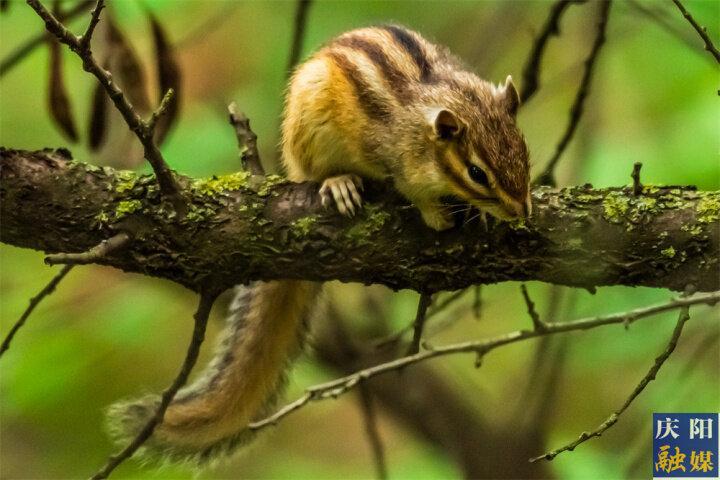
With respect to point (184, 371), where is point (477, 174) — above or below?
above

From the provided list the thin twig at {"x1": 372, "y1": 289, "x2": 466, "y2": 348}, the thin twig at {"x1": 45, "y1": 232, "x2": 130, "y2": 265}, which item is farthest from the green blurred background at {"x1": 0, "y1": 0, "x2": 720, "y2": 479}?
the thin twig at {"x1": 45, "y1": 232, "x2": 130, "y2": 265}

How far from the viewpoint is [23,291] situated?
3109 mm

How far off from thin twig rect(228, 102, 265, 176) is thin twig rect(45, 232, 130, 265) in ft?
1.54

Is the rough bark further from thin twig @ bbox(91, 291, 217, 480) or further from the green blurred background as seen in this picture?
the green blurred background

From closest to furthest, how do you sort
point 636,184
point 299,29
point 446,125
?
point 636,184, point 446,125, point 299,29

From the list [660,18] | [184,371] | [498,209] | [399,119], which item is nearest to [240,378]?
[184,371]

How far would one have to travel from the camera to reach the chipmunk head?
199 cm

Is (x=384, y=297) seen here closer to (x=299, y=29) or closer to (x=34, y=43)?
(x=299, y=29)

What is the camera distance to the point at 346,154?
2.50m

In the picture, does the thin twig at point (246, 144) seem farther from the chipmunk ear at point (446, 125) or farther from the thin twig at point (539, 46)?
the thin twig at point (539, 46)

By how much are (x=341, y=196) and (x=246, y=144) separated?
1.25 feet

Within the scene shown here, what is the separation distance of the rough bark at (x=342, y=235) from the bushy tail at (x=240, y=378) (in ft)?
1.70

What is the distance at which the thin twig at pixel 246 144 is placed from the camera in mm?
2309

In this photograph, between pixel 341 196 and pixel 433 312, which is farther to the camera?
pixel 433 312
